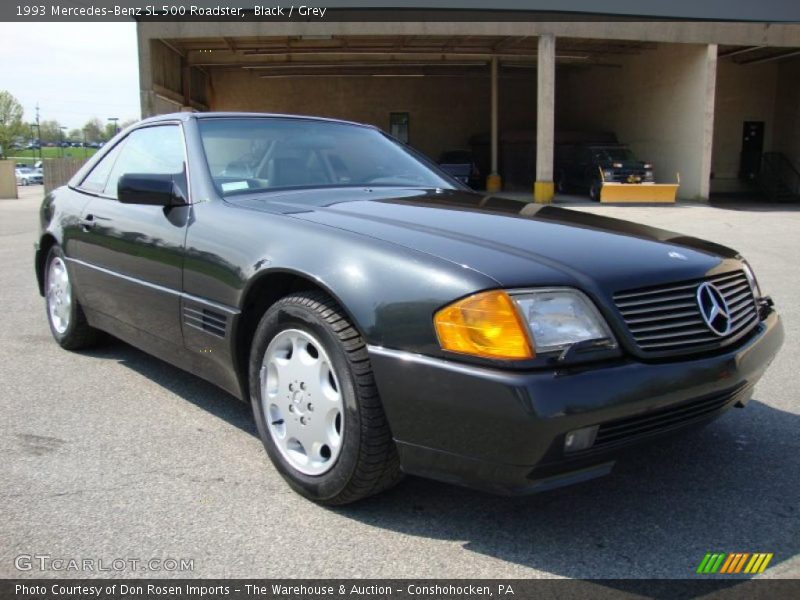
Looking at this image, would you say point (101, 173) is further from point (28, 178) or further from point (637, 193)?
point (28, 178)

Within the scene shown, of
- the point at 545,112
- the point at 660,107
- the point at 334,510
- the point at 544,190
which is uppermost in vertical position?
the point at 660,107

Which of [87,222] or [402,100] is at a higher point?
[402,100]

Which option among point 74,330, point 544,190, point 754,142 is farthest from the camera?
point 754,142

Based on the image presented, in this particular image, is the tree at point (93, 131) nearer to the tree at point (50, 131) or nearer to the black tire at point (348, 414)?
the tree at point (50, 131)

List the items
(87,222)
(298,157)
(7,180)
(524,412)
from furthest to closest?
1. (7,180)
2. (87,222)
3. (298,157)
4. (524,412)

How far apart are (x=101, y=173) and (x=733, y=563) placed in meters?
3.94

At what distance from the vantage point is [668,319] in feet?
7.64

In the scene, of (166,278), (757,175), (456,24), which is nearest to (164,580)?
(166,278)

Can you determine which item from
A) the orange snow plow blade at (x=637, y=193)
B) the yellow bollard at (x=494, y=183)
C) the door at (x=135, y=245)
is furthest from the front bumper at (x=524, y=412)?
the yellow bollard at (x=494, y=183)

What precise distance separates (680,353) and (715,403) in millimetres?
274

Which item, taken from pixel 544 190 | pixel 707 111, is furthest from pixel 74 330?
pixel 707 111

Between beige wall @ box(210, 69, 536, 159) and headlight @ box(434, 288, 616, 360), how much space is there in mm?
32053

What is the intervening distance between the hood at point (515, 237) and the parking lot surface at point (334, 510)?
617 millimetres

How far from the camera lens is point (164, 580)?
212 cm
